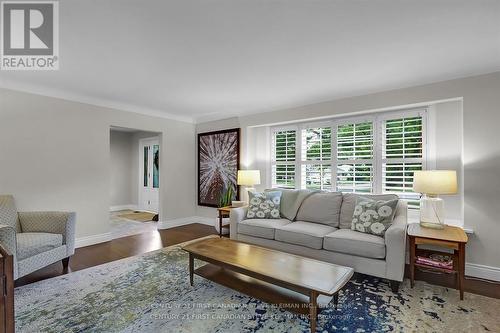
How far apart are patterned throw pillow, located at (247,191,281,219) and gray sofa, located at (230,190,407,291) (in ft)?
0.34

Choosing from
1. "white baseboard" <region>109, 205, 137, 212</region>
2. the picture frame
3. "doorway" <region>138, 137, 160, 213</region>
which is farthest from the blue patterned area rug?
"white baseboard" <region>109, 205, 137, 212</region>

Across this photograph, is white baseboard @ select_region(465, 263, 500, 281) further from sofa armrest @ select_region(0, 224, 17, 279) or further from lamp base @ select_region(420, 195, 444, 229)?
sofa armrest @ select_region(0, 224, 17, 279)

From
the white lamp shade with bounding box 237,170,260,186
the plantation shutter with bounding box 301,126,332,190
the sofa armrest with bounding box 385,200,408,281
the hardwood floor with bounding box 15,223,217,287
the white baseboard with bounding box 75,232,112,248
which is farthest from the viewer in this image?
the white lamp shade with bounding box 237,170,260,186

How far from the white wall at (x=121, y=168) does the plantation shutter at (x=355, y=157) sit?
19.8ft

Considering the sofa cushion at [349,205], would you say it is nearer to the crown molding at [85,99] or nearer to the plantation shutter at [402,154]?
the plantation shutter at [402,154]

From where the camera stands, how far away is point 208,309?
7.11ft

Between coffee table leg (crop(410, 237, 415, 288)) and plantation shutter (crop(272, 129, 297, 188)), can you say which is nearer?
coffee table leg (crop(410, 237, 415, 288))

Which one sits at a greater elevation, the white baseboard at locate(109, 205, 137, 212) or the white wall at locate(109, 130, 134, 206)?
the white wall at locate(109, 130, 134, 206)

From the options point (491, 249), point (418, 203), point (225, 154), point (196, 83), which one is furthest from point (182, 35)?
point (491, 249)

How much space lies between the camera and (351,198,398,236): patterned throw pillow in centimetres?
281

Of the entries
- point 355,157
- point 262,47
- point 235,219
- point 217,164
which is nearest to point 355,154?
point 355,157

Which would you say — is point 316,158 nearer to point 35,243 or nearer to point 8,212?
point 35,243

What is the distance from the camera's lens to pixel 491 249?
108 inches

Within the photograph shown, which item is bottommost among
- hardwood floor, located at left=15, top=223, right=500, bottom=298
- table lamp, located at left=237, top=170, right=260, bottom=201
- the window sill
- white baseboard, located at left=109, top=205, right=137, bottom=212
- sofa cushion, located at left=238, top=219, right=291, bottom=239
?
hardwood floor, located at left=15, top=223, right=500, bottom=298
